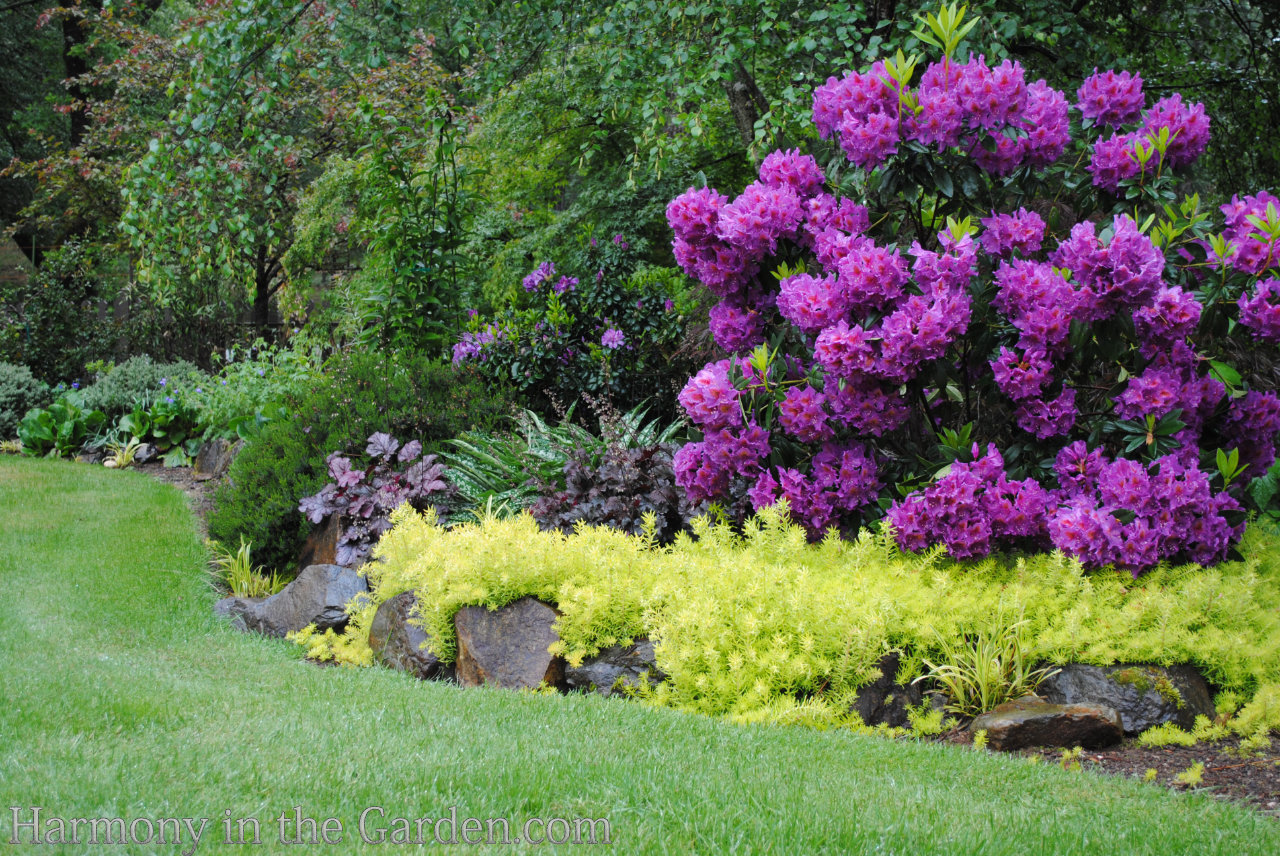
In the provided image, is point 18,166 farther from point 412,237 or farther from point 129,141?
point 412,237

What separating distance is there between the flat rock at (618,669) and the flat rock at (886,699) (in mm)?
769

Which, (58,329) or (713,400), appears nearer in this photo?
(713,400)

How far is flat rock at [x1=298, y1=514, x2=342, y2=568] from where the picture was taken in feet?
18.0

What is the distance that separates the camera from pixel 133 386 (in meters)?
10.6

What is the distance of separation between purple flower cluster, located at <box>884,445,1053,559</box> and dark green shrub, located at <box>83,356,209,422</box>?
28.3ft

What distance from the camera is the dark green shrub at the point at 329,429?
578 cm

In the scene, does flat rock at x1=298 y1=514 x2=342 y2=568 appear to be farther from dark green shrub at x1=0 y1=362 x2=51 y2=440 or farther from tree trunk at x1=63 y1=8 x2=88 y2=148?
tree trunk at x1=63 y1=8 x2=88 y2=148

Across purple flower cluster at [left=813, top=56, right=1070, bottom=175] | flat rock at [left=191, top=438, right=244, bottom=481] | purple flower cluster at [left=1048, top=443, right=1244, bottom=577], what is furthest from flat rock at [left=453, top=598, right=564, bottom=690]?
flat rock at [left=191, top=438, right=244, bottom=481]

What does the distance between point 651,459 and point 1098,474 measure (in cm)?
221

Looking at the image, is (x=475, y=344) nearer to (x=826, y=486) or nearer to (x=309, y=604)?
(x=309, y=604)

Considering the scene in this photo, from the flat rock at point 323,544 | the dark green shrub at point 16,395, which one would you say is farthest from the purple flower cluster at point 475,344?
the dark green shrub at point 16,395

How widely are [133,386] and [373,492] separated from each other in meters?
6.69

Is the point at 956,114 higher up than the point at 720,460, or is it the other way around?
the point at 956,114

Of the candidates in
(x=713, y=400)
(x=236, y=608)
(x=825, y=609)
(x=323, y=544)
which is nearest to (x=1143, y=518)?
(x=825, y=609)
